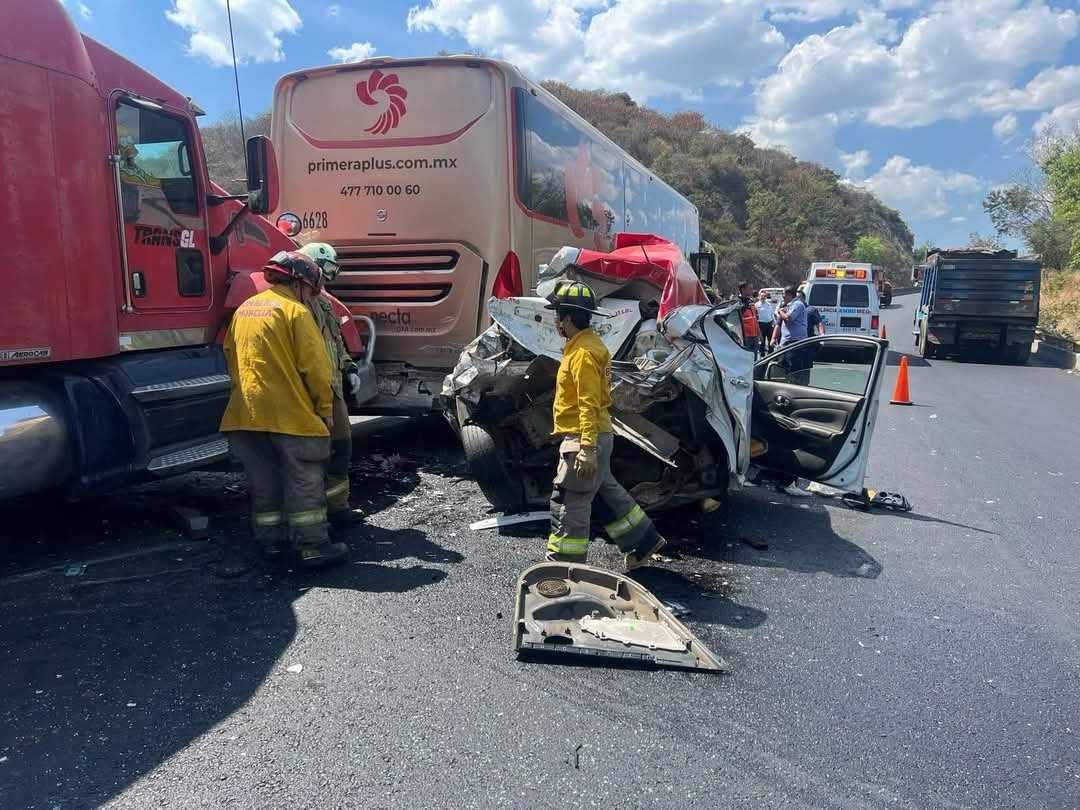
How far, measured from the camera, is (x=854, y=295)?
667 inches

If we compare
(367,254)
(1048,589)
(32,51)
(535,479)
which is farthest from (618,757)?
Result: (367,254)

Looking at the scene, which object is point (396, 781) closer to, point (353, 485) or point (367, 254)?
point (353, 485)

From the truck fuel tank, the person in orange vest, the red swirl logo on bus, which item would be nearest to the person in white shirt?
the person in orange vest

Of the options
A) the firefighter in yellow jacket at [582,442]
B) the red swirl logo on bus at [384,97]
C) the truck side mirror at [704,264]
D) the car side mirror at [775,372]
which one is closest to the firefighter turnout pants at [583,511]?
the firefighter in yellow jacket at [582,442]

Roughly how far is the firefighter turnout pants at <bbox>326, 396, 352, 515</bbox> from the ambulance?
1393 cm

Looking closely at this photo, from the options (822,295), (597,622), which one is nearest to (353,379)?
(597,622)

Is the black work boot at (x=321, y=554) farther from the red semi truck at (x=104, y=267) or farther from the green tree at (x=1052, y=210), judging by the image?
the green tree at (x=1052, y=210)

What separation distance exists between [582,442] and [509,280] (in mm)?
2736

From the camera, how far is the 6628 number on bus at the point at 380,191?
6309 mm

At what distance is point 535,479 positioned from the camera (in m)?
5.16

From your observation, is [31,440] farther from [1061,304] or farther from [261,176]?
[1061,304]

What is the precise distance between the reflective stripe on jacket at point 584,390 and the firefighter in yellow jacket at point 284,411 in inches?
51.8

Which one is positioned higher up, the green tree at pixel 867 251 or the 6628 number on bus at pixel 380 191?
the green tree at pixel 867 251

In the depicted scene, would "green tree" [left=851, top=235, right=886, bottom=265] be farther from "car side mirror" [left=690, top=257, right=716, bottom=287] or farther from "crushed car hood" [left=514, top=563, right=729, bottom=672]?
"crushed car hood" [left=514, top=563, right=729, bottom=672]
